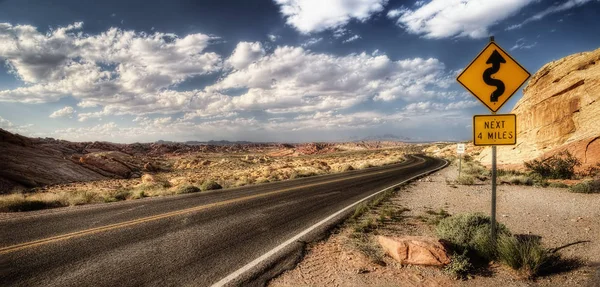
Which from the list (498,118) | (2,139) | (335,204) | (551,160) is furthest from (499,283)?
(2,139)

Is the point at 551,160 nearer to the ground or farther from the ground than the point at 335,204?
farther from the ground

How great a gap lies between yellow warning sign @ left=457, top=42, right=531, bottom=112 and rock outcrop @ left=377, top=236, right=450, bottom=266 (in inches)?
98.1

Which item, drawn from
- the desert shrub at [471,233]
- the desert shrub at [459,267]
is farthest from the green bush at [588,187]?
the desert shrub at [459,267]

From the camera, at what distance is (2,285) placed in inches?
159

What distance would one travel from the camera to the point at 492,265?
4715 mm

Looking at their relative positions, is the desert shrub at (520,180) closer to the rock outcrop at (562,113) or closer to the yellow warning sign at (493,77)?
the rock outcrop at (562,113)

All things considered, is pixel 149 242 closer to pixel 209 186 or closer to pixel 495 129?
pixel 495 129

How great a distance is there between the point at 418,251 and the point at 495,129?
2377mm

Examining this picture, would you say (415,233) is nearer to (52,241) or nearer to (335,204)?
(335,204)

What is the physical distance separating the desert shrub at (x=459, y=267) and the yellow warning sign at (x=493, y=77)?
98.6 inches

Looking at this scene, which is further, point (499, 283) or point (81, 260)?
point (81, 260)

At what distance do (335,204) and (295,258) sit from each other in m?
5.58

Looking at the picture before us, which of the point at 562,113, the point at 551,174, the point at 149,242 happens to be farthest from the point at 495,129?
the point at 562,113

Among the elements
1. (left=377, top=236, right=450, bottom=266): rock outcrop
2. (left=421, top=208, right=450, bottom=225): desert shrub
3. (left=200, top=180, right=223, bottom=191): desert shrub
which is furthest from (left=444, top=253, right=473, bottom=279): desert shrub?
(left=200, top=180, right=223, bottom=191): desert shrub
